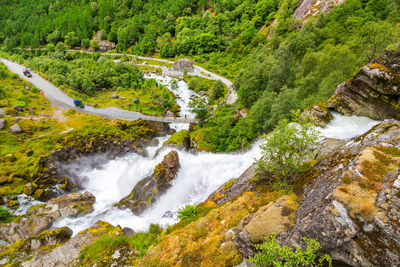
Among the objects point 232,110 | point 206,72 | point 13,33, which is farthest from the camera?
point 13,33

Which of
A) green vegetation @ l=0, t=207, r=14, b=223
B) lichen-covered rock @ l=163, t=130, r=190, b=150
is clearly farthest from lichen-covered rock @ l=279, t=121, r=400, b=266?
green vegetation @ l=0, t=207, r=14, b=223

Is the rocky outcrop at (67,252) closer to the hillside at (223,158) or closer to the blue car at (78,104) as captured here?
the hillside at (223,158)

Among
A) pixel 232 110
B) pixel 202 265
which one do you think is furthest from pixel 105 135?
pixel 202 265

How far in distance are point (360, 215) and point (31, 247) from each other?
1171 inches

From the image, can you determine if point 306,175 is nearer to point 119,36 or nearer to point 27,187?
point 27,187

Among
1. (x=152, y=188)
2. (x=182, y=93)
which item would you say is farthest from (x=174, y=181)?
(x=182, y=93)

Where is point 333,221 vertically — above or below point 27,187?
above

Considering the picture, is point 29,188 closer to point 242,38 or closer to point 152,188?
point 152,188

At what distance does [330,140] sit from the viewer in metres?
20.2

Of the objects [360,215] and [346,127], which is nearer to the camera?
[360,215]

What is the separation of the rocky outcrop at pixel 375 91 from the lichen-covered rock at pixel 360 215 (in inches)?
541

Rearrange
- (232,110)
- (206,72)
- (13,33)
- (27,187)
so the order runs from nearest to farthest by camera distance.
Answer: (27,187) → (232,110) → (206,72) → (13,33)

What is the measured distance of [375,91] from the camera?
21750 millimetres

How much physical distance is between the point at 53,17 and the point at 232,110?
19502cm
